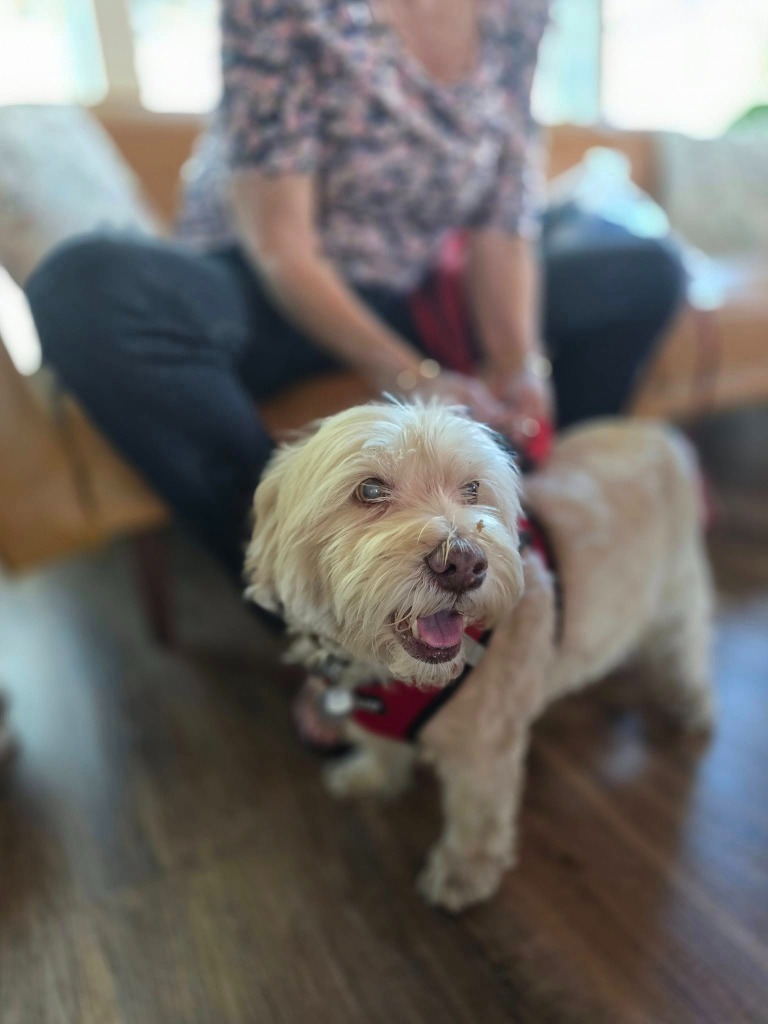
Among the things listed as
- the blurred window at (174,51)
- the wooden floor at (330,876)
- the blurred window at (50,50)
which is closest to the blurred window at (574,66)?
the blurred window at (174,51)

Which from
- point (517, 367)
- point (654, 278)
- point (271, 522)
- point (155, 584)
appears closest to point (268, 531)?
point (271, 522)

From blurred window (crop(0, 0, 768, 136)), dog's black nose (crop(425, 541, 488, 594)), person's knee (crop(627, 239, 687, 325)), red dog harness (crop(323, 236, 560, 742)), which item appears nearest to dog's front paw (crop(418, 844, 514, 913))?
red dog harness (crop(323, 236, 560, 742))

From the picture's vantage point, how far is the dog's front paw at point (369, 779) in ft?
3.39

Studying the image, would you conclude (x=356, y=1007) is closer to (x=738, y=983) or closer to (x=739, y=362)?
(x=738, y=983)

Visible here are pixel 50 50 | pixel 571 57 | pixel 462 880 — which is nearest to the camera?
pixel 462 880

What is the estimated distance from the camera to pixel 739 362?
5.64 feet

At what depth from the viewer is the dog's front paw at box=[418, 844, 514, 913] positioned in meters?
→ 0.85

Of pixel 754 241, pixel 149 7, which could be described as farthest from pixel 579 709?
pixel 149 7

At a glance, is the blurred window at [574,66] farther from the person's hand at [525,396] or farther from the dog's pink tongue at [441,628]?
the dog's pink tongue at [441,628]

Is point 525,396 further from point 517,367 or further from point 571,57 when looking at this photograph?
point 571,57

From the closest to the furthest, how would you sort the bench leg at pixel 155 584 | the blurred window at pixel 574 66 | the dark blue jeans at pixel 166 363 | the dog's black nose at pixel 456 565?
1. the dog's black nose at pixel 456 565
2. the dark blue jeans at pixel 166 363
3. the bench leg at pixel 155 584
4. the blurred window at pixel 574 66

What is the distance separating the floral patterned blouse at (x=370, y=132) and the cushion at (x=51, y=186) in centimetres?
15

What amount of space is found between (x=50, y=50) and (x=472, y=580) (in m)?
3.13

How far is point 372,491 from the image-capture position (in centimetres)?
59
